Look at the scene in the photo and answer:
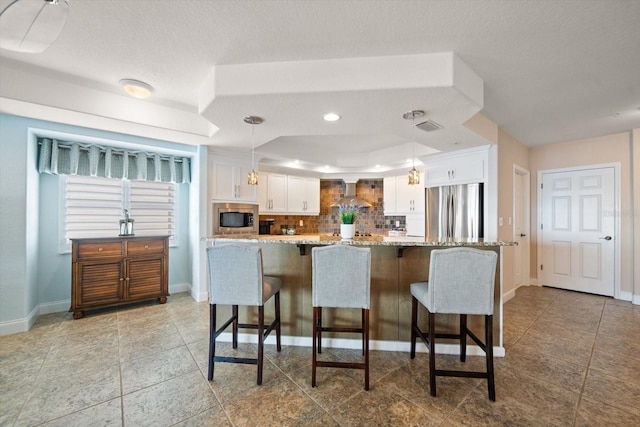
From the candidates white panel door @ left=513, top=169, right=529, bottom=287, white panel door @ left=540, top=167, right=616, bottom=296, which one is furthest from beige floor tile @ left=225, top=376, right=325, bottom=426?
white panel door @ left=540, top=167, right=616, bottom=296

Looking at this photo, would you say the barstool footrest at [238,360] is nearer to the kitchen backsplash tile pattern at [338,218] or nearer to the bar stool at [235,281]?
the bar stool at [235,281]

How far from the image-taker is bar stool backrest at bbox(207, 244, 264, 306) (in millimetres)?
1942

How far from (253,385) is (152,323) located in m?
Result: 1.82

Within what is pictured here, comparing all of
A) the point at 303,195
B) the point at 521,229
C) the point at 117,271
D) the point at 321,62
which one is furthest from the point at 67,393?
the point at 521,229

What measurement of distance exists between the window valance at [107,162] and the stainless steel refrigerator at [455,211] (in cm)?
394

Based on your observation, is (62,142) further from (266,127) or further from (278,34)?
(278,34)

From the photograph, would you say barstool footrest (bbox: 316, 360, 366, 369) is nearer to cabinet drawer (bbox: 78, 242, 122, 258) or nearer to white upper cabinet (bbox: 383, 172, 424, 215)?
cabinet drawer (bbox: 78, 242, 122, 258)

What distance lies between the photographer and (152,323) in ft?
9.77

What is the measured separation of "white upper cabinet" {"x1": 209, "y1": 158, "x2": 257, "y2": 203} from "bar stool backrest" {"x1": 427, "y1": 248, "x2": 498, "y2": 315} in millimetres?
3205

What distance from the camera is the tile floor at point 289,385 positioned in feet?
5.21

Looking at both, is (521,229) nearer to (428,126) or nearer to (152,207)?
(428,126)

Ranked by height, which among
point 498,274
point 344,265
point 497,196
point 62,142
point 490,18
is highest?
point 490,18

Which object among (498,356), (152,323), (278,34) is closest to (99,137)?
(152,323)

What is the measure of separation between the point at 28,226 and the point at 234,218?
2213mm
